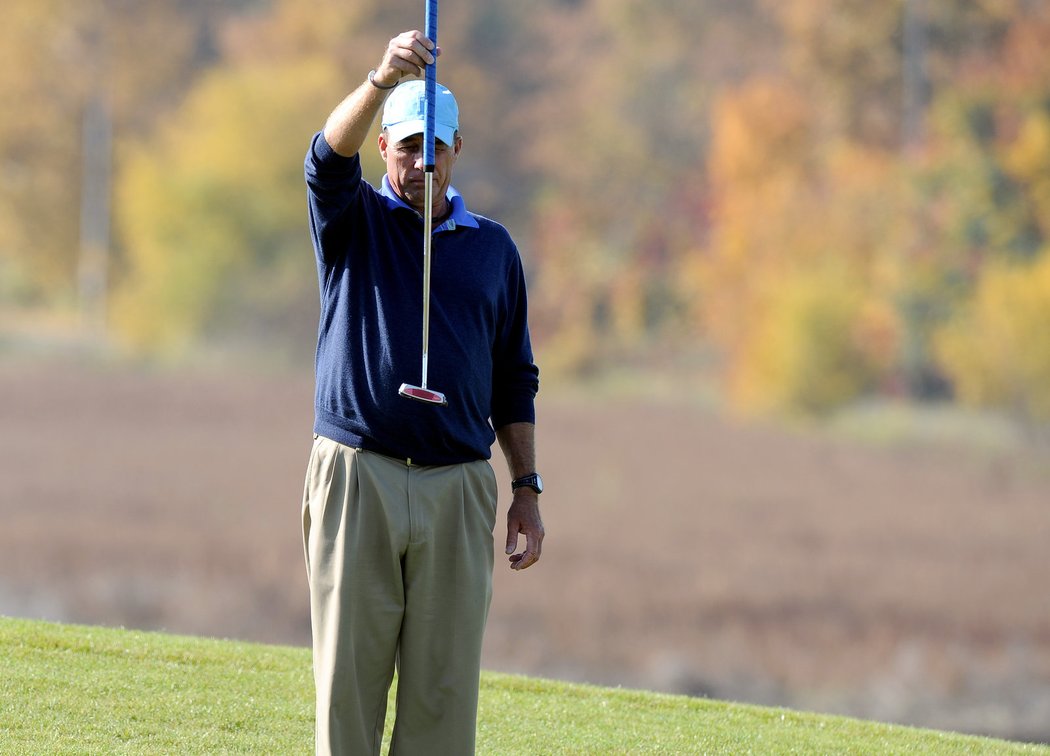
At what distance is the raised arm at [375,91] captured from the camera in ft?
10.3

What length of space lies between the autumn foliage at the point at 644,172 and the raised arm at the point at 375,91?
24044mm

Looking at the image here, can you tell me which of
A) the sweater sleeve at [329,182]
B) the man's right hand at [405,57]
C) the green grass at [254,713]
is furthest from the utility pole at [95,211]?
the man's right hand at [405,57]

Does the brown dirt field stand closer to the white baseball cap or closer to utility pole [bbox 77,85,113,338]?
utility pole [bbox 77,85,113,338]

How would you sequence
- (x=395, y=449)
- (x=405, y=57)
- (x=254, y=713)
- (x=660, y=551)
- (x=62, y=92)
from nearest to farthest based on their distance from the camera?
(x=405, y=57) → (x=395, y=449) → (x=254, y=713) → (x=660, y=551) → (x=62, y=92)

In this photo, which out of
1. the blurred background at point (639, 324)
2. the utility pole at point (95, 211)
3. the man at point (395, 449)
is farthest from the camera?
the utility pole at point (95, 211)

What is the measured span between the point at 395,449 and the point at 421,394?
0.13m

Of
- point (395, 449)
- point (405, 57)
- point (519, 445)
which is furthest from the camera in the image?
point (519, 445)

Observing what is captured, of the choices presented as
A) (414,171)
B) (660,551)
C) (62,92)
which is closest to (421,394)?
(414,171)

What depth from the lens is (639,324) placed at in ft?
112

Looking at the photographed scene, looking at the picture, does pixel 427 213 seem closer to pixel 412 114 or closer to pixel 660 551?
pixel 412 114

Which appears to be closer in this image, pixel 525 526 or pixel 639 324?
pixel 525 526

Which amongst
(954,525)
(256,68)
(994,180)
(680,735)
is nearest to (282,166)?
(256,68)

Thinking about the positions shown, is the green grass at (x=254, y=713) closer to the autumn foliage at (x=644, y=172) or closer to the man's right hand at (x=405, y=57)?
the man's right hand at (x=405, y=57)

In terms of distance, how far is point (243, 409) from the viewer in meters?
30.0
